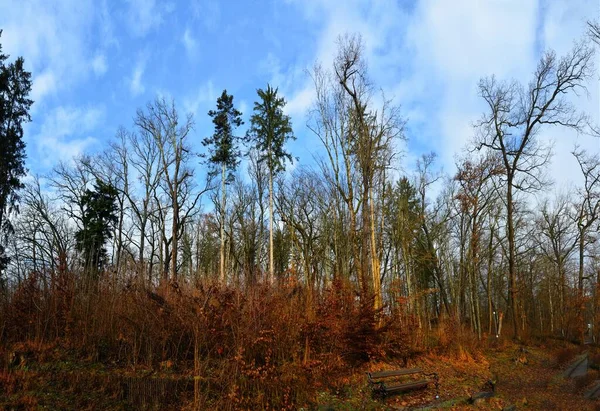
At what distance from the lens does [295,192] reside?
93.9 ft

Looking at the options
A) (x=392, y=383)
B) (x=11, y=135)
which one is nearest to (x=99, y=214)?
(x=11, y=135)

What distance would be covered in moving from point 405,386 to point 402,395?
0.91 ft

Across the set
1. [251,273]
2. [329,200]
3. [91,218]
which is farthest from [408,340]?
[91,218]

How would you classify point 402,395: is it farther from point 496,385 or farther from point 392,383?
point 496,385

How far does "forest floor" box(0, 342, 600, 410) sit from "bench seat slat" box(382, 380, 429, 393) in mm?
207

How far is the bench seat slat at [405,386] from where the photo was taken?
918cm

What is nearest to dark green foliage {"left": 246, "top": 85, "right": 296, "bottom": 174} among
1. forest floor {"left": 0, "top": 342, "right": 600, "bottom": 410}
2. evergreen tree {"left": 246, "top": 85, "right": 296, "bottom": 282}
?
evergreen tree {"left": 246, "top": 85, "right": 296, "bottom": 282}

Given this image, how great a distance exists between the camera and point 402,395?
31.4 feet

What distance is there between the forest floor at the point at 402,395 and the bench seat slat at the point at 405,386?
207 mm

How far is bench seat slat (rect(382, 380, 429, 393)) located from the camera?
9.18m

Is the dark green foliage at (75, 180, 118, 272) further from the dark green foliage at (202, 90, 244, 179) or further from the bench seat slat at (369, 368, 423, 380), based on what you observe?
the bench seat slat at (369, 368, 423, 380)

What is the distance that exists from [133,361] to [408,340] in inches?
351

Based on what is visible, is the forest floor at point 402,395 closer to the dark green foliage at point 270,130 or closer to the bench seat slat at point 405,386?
the bench seat slat at point 405,386

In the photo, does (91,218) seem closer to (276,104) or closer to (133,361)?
(276,104)
